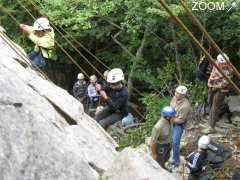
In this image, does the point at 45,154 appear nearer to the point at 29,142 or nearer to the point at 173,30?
the point at 29,142

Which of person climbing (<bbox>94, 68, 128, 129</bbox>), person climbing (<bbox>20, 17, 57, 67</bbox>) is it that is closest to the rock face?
person climbing (<bbox>94, 68, 128, 129</bbox>)

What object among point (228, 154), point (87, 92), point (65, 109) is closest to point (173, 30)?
point (87, 92)

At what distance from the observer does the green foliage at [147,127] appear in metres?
10.8

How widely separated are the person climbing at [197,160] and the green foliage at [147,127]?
3.91ft

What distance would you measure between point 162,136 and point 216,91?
8.59 ft

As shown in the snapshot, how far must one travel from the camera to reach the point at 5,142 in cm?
476

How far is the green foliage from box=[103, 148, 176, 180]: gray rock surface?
3.36 meters

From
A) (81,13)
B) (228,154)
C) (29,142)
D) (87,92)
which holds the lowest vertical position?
(228,154)

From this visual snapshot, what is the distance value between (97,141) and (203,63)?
504cm

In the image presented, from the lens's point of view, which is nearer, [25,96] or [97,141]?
[25,96]

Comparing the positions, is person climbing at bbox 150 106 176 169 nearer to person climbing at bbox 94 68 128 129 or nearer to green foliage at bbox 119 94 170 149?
green foliage at bbox 119 94 170 149

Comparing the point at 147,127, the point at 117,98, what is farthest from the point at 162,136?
the point at 147,127

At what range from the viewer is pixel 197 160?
977cm

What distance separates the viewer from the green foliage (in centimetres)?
1083
